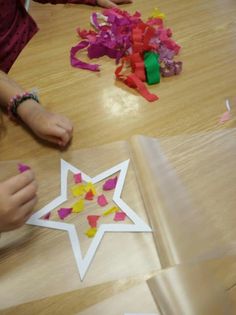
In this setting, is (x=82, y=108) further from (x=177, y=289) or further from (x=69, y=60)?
(x=177, y=289)

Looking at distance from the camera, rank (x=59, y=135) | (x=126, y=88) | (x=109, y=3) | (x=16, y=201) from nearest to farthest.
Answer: (x=16, y=201)
(x=59, y=135)
(x=126, y=88)
(x=109, y=3)

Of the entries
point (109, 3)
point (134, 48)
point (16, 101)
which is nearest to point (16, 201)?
point (16, 101)

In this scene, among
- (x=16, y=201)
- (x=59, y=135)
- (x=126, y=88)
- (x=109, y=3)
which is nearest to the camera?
(x=16, y=201)

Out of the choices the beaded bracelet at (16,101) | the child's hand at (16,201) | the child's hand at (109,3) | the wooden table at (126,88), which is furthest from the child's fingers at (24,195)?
the child's hand at (109,3)

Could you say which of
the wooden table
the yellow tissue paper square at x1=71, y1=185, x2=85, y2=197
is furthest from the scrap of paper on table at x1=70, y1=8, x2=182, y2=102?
the yellow tissue paper square at x1=71, y1=185, x2=85, y2=197

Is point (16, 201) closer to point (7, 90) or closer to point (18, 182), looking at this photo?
point (18, 182)

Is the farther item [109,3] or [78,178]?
[109,3]

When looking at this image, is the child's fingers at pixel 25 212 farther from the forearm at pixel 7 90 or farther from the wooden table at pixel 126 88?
the forearm at pixel 7 90

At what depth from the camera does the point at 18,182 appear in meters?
0.57

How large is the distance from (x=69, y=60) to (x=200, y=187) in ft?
1.65

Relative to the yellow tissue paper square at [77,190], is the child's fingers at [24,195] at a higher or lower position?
higher

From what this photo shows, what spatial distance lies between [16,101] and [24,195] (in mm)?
278

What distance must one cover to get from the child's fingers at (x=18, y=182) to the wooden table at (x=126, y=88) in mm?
121

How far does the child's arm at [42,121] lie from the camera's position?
2.27ft
